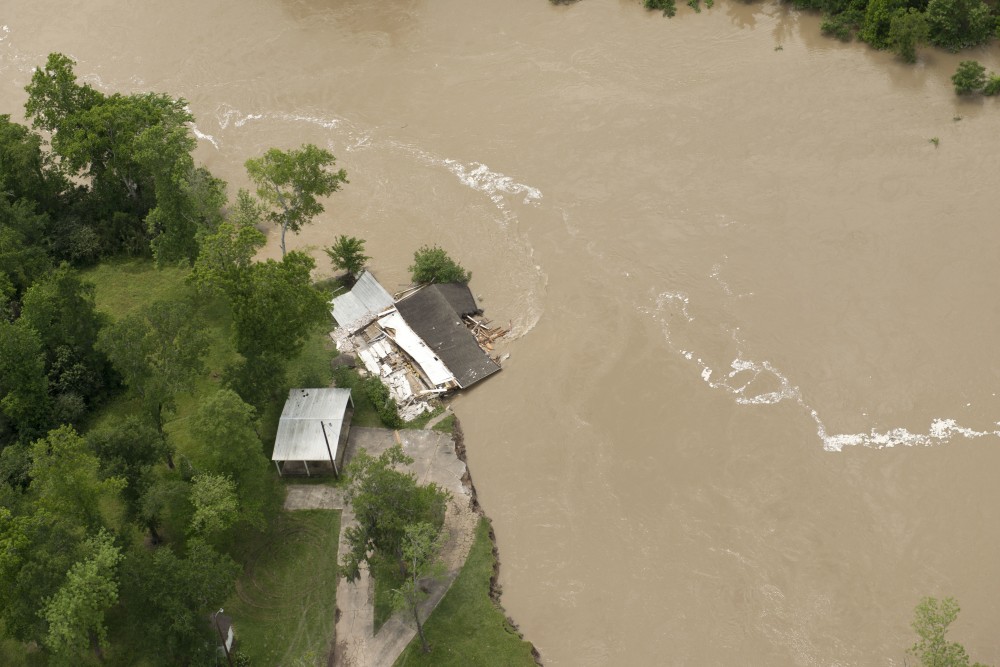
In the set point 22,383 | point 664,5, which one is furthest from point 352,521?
point 664,5

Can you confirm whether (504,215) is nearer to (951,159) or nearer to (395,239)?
(395,239)

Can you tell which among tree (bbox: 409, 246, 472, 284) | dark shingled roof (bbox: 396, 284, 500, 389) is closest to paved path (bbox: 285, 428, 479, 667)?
dark shingled roof (bbox: 396, 284, 500, 389)

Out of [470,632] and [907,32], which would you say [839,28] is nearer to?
[907,32]

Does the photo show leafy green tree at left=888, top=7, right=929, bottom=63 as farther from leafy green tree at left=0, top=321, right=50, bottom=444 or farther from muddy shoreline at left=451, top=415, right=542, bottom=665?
leafy green tree at left=0, top=321, right=50, bottom=444

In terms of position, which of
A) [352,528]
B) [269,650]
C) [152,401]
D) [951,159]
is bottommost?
[269,650]

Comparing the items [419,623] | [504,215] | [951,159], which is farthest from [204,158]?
[951,159]

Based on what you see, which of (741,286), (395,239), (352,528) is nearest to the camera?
(352,528)
